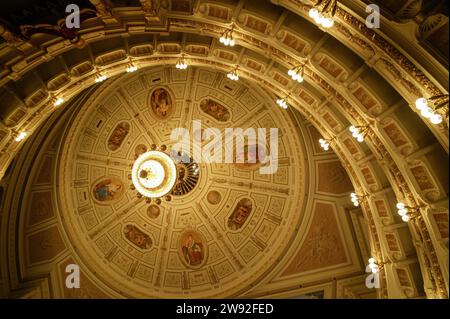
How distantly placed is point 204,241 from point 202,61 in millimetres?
9822

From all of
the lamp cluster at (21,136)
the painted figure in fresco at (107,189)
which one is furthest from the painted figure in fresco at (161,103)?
the lamp cluster at (21,136)

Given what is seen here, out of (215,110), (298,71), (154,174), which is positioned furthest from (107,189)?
(298,71)

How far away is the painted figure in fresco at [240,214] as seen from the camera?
58.0ft

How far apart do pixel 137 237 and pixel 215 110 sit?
7.53 m

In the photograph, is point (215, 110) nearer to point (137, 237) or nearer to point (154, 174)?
point (154, 174)

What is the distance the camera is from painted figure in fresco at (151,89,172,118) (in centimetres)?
1634

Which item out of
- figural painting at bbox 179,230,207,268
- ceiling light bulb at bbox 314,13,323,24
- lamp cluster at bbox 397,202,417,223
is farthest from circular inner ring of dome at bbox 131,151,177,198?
ceiling light bulb at bbox 314,13,323,24

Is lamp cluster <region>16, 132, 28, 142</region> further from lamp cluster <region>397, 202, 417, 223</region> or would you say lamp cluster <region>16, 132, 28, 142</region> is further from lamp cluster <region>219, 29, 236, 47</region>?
lamp cluster <region>397, 202, 417, 223</region>

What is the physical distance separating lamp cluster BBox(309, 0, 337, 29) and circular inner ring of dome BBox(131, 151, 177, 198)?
37.7 ft

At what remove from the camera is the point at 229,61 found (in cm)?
1118

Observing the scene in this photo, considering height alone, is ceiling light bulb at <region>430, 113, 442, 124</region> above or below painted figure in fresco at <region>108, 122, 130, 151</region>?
below

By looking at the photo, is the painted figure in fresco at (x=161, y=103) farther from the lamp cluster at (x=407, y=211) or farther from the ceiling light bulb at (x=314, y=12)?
the lamp cluster at (x=407, y=211)

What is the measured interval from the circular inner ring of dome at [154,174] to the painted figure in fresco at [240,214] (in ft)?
11.2

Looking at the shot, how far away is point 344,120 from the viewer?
10.5m
